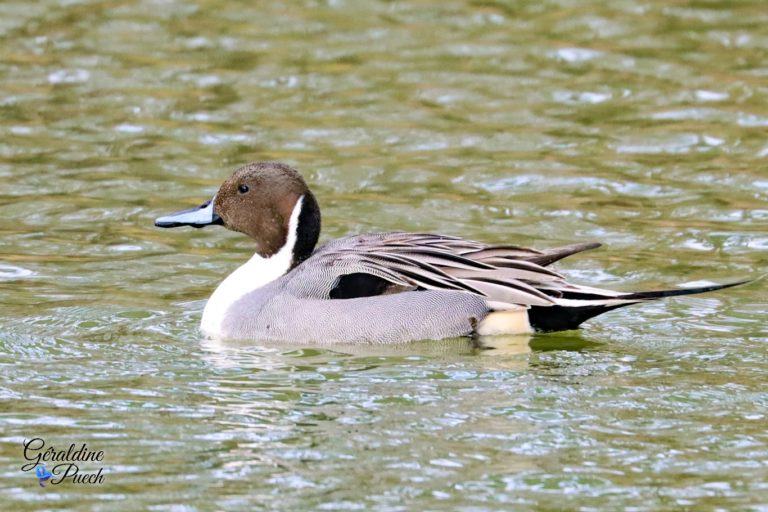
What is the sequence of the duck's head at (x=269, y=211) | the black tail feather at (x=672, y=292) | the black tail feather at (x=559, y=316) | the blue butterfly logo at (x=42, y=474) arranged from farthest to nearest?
1. the duck's head at (x=269, y=211)
2. the black tail feather at (x=559, y=316)
3. the black tail feather at (x=672, y=292)
4. the blue butterfly logo at (x=42, y=474)

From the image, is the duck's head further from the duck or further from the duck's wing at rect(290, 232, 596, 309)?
the duck's wing at rect(290, 232, 596, 309)

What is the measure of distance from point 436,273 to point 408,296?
0.19 m

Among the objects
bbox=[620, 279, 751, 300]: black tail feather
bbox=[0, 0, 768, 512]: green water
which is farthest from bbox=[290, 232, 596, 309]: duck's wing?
bbox=[620, 279, 751, 300]: black tail feather

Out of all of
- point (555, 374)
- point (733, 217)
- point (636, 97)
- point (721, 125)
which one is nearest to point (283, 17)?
point (636, 97)

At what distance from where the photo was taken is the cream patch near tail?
24.9ft

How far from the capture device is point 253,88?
12766 millimetres

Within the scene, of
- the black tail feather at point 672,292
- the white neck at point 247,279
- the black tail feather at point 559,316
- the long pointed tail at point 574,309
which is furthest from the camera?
the white neck at point 247,279

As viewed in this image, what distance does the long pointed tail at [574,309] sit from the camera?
7363mm

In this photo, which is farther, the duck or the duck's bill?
the duck's bill

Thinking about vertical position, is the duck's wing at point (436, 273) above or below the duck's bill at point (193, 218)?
below

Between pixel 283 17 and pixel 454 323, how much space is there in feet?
24.3

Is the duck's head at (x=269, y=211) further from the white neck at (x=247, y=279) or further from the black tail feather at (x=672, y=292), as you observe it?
the black tail feather at (x=672, y=292)

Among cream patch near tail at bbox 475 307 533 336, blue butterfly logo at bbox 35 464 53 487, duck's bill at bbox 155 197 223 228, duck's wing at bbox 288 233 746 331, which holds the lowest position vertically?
blue butterfly logo at bbox 35 464 53 487

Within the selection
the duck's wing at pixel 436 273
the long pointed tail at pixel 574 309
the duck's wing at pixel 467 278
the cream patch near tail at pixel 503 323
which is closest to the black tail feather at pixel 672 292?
the long pointed tail at pixel 574 309
